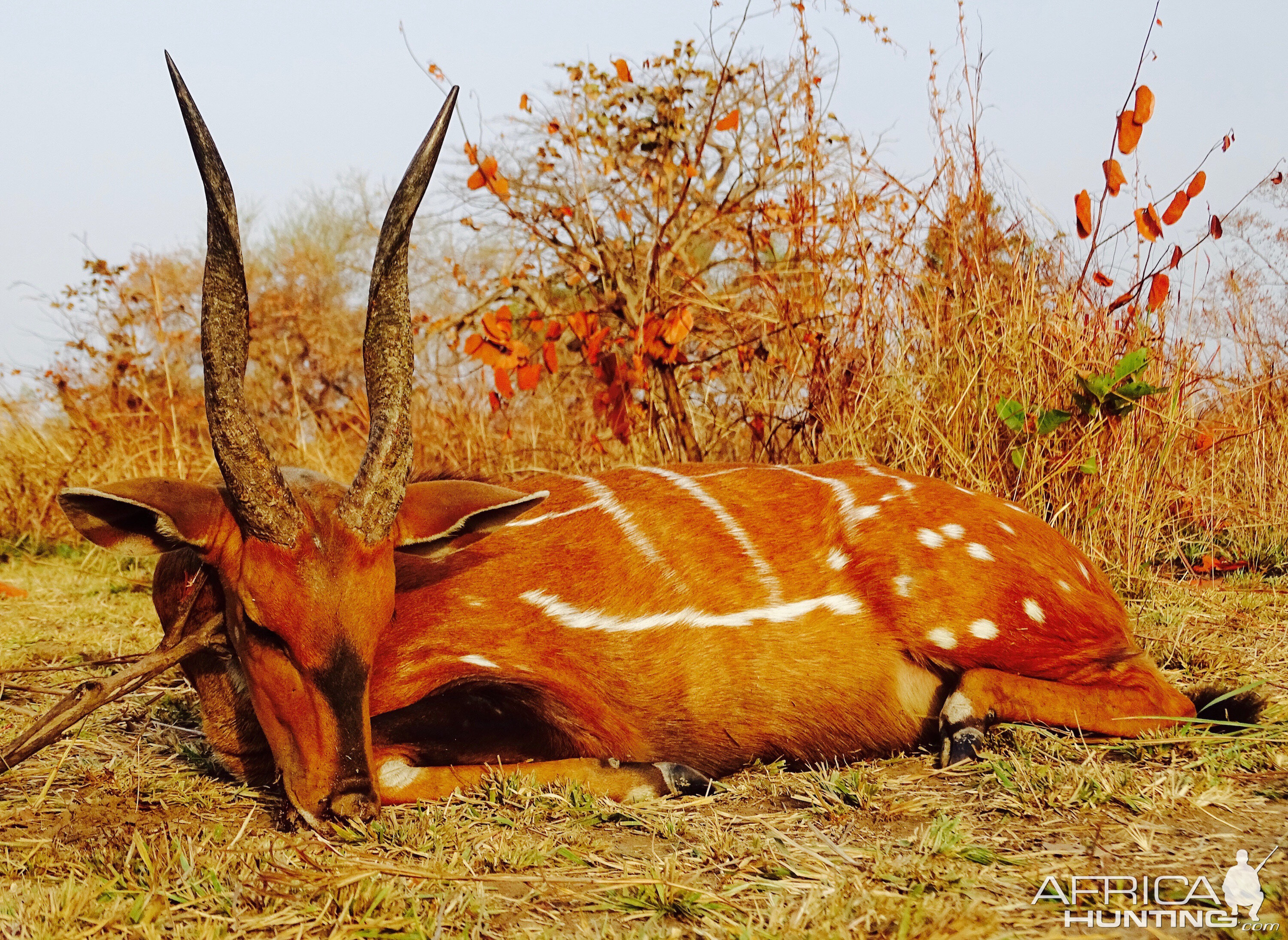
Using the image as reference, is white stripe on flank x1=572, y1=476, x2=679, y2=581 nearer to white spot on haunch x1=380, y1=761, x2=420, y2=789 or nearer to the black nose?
white spot on haunch x1=380, y1=761, x2=420, y2=789

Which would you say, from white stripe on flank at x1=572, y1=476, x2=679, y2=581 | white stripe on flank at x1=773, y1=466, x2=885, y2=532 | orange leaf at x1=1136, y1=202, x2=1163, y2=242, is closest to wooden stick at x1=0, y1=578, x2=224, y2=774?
white stripe on flank at x1=572, y1=476, x2=679, y2=581

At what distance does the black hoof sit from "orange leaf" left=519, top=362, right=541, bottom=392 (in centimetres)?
284

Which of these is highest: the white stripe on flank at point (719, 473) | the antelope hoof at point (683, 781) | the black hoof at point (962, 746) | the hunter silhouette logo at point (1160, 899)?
the white stripe on flank at point (719, 473)

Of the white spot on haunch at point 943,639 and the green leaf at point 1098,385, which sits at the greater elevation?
the green leaf at point 1098,385

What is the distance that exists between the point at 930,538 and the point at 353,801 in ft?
5.93

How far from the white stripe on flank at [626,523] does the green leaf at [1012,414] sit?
1987 millimetres

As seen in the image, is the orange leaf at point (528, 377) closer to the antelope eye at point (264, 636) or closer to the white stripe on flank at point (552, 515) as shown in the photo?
the white stripe on flank at point (552, 515)

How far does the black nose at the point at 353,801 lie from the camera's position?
2344 mm

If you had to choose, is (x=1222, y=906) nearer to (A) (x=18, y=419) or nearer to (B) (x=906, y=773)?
(B) (x=906, y=773)

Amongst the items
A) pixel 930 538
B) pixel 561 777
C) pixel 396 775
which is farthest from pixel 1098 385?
pixel 396 775

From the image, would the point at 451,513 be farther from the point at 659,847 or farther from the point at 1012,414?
the point at 1012,414

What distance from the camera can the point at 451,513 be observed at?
2.69 metres

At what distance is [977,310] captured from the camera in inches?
182

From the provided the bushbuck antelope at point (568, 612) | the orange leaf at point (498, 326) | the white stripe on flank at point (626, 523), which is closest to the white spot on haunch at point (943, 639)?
the bushbuck antelope at point (568, 612)
